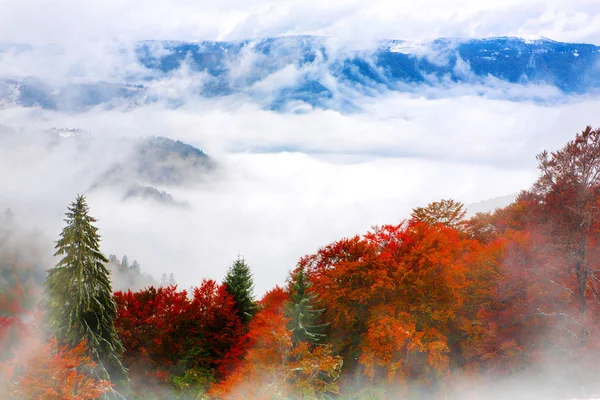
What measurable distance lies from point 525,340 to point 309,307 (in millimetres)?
10154

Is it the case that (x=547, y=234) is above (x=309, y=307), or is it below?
above

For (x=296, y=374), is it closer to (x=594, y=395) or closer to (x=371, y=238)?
(x=371, y=238)

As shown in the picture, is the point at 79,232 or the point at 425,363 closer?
the point at 79,232

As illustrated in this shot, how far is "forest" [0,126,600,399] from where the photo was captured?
18.1 meters

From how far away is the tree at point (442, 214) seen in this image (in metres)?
36.9

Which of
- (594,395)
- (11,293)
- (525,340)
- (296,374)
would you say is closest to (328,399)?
(296,374)

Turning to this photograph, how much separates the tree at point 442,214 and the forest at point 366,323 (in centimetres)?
756

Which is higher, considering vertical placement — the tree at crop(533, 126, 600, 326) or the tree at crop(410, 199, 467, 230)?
the tree at crop(533, 126, 600, 326)

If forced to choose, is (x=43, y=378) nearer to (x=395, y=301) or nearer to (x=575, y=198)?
(x=395, y=301)

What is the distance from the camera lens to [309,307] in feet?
78.4

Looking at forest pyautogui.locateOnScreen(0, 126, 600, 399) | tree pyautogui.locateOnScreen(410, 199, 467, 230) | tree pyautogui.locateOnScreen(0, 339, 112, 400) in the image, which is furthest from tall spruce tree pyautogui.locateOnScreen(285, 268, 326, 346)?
tree pyautogui.locateOnScreen(410, 199, 467, 230)

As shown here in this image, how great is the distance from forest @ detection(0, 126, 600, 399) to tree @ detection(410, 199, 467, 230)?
7.56 meters

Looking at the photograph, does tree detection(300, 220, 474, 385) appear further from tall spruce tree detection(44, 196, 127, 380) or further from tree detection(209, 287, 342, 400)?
tall spruce tree detection(44, 196, 127, 380)

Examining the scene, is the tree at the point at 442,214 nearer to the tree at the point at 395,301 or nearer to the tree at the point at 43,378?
the tree at the point at 395,301
